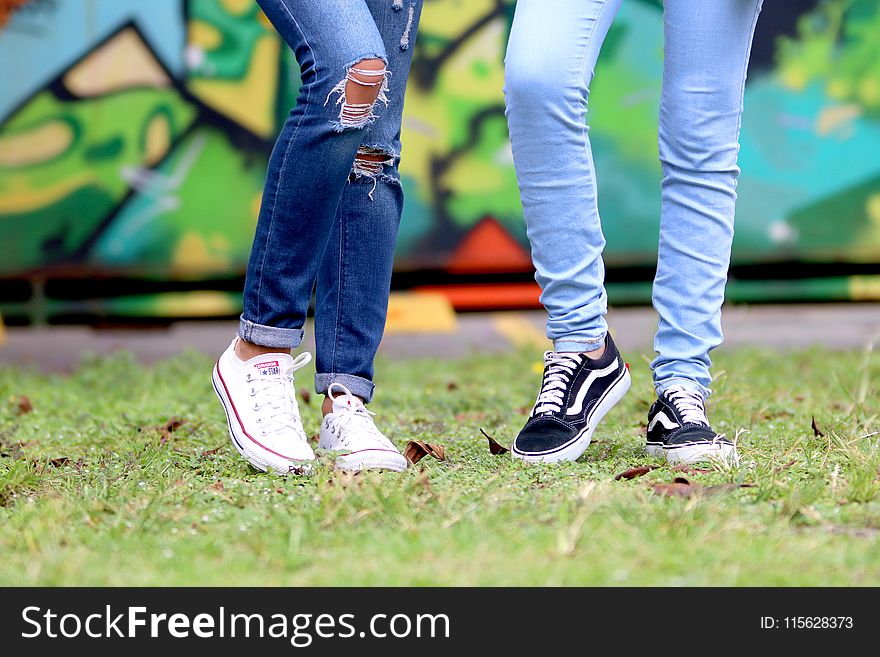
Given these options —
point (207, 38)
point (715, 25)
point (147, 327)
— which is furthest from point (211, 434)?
point (207, 38)

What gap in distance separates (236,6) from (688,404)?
3.88 meters

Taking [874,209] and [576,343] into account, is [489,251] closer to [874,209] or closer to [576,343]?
[874,209]

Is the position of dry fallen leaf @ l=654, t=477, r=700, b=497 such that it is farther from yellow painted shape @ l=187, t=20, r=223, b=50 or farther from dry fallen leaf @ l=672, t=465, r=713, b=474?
yellow painted shape @ l=187, t=20, r=223, b=50

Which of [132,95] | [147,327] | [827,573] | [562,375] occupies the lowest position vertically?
[827,573]

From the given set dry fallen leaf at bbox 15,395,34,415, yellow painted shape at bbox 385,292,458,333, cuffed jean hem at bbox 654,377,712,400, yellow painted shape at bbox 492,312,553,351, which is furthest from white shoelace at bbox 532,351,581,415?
yellow painted shape at bbox 385,292,458,333

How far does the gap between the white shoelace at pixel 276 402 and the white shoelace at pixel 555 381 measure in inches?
19.2

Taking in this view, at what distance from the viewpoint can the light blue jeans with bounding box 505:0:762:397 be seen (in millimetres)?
2053

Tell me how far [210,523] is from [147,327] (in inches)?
150

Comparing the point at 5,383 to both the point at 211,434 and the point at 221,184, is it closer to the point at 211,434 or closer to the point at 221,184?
the point at 211,434

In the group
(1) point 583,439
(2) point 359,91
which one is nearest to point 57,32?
(2) point 359,91

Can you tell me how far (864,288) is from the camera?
5.57 meters

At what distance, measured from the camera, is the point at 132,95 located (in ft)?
17.1

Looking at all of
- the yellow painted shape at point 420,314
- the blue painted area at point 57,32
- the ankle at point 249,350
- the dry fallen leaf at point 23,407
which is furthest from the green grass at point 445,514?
the blue painted area at point 57,32

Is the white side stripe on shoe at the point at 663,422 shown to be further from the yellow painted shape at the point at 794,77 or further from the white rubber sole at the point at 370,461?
the yellow painted shape at the point at 794,77
